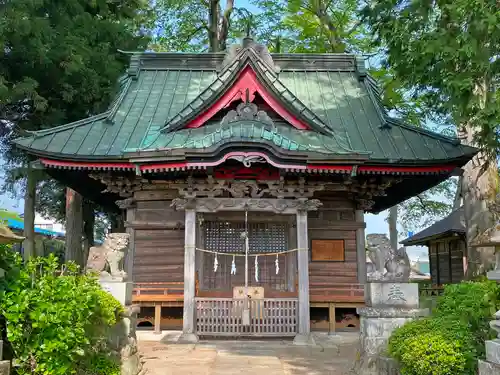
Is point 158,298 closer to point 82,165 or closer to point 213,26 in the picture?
point 82,165

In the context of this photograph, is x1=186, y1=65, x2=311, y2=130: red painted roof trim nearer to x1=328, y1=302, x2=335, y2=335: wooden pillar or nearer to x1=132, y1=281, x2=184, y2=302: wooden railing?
x1=132, y1=281, x2=184, y2=302: wooden railing

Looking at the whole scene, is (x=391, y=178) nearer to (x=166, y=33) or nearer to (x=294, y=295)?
(x=294, y=295)

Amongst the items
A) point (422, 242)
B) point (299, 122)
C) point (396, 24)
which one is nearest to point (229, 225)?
point (299, 122)

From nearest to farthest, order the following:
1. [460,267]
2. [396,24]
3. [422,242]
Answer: [396,24] < [460,267] < [422,242]

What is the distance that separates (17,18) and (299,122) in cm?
826

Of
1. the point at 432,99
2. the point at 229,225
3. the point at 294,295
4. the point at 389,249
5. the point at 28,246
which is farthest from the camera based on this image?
the point at 28,246

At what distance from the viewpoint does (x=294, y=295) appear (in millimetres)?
11734

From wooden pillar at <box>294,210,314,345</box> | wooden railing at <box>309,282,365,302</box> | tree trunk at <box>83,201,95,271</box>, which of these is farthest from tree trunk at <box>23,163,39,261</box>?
wooden railing at <box>309,282,365,302</box>

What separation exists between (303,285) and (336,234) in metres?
2.34

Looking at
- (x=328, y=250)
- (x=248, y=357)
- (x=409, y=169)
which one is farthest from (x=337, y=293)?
(x=248, y=357)

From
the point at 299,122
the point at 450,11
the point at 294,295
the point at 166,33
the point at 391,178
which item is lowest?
the point at 294,295

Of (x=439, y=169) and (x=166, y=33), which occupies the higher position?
(x=166, y=33)

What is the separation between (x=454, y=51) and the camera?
28.0 feet

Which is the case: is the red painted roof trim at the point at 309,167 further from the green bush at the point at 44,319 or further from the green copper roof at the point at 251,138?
the green bush at the point at 44,319
